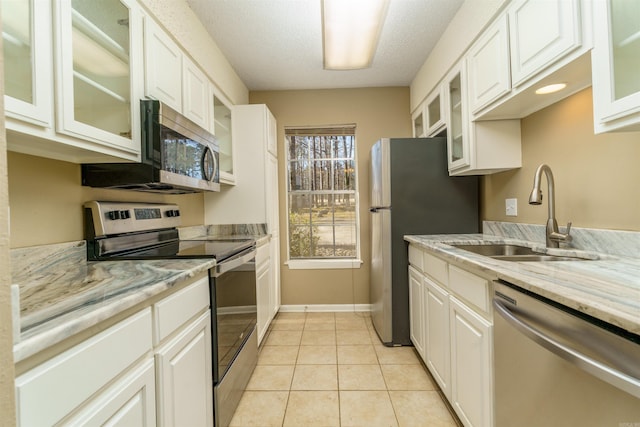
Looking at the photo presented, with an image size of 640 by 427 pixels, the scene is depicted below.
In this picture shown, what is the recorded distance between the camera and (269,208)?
2773 mm

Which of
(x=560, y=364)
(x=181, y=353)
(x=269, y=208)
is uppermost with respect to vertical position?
(x=269, y=208)

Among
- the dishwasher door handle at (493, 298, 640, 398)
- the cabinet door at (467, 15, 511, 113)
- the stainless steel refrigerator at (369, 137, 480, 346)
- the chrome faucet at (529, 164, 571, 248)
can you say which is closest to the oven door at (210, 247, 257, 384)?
the stainless steel refrigerator at (369, 137, 480, 346)

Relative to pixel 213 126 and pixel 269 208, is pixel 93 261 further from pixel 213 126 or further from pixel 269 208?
pixel 269 208

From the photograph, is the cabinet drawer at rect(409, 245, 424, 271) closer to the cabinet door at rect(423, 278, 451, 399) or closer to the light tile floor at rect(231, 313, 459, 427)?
the cabinet door at rect(423, 278, 451, 399)

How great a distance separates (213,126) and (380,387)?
222 centimetres

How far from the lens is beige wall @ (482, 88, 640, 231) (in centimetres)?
123

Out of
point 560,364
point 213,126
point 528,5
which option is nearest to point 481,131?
point 528,5

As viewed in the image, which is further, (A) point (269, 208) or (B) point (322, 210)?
(B) point (322, 210)

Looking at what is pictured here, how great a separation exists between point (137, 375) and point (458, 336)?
4.50 ft

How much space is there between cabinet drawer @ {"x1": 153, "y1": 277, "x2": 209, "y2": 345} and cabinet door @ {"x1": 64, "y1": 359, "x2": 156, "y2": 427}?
109 millimetres

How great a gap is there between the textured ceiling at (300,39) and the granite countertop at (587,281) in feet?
5.73

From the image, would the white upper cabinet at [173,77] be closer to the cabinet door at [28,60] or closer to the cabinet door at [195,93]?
the cabinet door at [195,93]

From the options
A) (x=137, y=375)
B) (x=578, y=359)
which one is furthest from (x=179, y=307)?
(x=578, y=359)

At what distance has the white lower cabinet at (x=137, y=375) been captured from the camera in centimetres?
60
